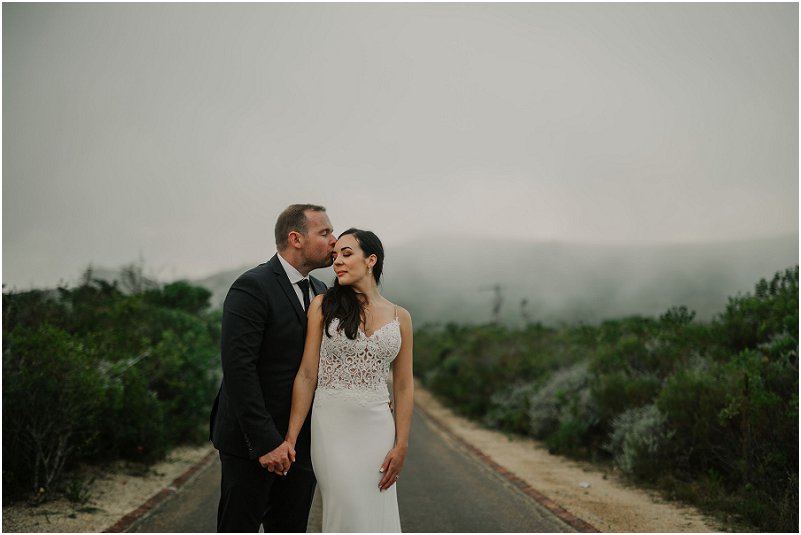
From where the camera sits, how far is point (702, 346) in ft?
46.9

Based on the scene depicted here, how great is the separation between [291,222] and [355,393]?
1.13 meters

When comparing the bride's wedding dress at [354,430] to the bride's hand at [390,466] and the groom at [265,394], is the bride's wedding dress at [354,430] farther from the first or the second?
the groom at [265,394]

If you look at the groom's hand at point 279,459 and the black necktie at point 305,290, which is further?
the black necktie at point 305,290

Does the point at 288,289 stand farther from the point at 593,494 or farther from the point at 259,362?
the point at 593,494

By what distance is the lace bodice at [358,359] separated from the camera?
404 cm

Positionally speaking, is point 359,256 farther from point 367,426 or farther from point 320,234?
point 367,426

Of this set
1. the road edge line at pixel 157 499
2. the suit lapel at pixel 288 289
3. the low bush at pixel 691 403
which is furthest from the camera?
the low bush at pixel 691 403

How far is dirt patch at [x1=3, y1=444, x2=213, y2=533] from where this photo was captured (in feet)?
26.3

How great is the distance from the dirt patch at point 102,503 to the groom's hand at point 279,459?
5132mm

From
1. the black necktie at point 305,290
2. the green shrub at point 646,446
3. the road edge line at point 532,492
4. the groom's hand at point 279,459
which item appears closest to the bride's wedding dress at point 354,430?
the groom's hand at point 279,459

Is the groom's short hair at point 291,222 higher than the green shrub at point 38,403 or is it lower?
higher

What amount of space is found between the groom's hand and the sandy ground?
5.18 meters

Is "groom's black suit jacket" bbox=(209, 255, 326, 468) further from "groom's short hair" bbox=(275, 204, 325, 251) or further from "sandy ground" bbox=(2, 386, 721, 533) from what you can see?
"sandy ground" bbox=(2, 386, 721, 533)

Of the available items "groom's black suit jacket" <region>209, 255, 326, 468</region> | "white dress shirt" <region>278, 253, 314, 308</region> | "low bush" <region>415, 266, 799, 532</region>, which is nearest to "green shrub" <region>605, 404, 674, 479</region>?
"low bush" <region>415, 266, 799, 532</region>
